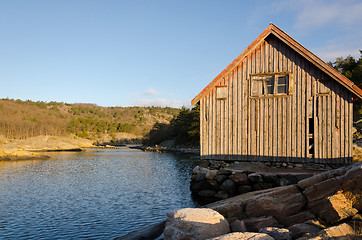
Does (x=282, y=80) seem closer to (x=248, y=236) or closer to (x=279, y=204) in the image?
(x=279, y=204)

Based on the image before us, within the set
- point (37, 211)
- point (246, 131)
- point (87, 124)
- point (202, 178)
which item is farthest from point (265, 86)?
point (87, 124)

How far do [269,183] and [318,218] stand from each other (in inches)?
258

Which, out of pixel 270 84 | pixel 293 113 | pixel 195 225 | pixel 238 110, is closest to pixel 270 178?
pixel 293 113

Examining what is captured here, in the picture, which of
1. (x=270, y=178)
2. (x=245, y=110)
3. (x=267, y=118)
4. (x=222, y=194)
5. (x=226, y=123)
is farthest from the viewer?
(x=226, y=123)

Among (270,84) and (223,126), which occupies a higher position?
(270,84)

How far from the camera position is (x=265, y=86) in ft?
53.1

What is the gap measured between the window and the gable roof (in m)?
0.40

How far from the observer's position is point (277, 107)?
52.1 ft

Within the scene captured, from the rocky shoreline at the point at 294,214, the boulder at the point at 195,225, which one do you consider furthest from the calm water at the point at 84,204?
the rocky shoreline at the point at 294,214

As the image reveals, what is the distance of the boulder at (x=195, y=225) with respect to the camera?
24.7 ft

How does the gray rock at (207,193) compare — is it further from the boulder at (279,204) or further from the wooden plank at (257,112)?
the boulder at (279,204)

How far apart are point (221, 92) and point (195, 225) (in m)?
10.7

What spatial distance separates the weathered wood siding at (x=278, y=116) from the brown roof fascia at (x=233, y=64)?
284 millimetres

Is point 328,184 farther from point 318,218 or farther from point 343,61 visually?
point 343,61
